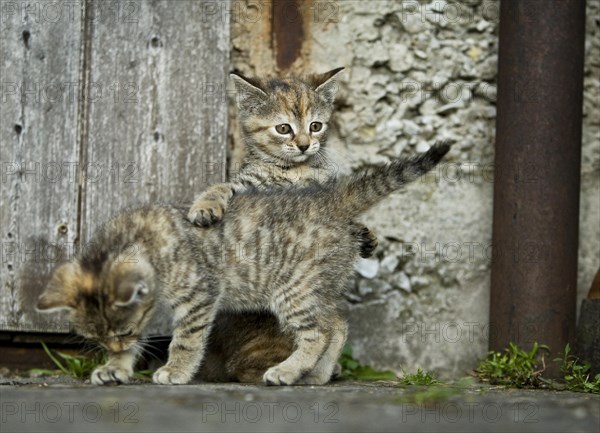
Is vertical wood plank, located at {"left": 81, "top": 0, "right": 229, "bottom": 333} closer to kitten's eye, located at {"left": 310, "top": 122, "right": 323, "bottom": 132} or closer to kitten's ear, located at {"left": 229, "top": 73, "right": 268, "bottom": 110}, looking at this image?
kitten's ear, located at {"left": 229, "top": 73, "right": 268, "bottom": 110}

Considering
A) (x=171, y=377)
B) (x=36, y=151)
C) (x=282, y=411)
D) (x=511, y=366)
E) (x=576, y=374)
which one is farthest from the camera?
(x=36, y=151)

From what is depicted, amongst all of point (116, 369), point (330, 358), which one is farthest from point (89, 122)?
point (330, 358)

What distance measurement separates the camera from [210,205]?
4.81 meters

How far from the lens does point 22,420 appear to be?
3322 millimetres

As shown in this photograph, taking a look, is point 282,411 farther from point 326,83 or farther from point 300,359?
point 326,83

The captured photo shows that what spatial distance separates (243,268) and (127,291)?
796 millimetres

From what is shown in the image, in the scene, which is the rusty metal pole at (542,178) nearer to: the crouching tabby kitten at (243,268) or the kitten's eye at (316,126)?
the crouching tabby kitten at (243,268)

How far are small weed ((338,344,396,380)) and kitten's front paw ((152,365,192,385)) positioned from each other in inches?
45.4

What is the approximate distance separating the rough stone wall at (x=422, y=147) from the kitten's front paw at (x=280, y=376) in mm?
1125

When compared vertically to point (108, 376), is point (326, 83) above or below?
above

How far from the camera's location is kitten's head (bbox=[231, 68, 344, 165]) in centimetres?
533

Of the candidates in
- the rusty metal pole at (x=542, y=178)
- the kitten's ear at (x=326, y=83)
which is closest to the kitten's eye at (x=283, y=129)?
the kitten's ear at (x=326, y=83)

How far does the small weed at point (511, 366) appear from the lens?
4929mm

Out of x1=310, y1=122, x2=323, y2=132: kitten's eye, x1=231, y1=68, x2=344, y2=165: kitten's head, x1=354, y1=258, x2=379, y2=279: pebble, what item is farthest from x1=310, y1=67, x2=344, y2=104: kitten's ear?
x1=354, y1=258, x2=379, y2=279: pebble
